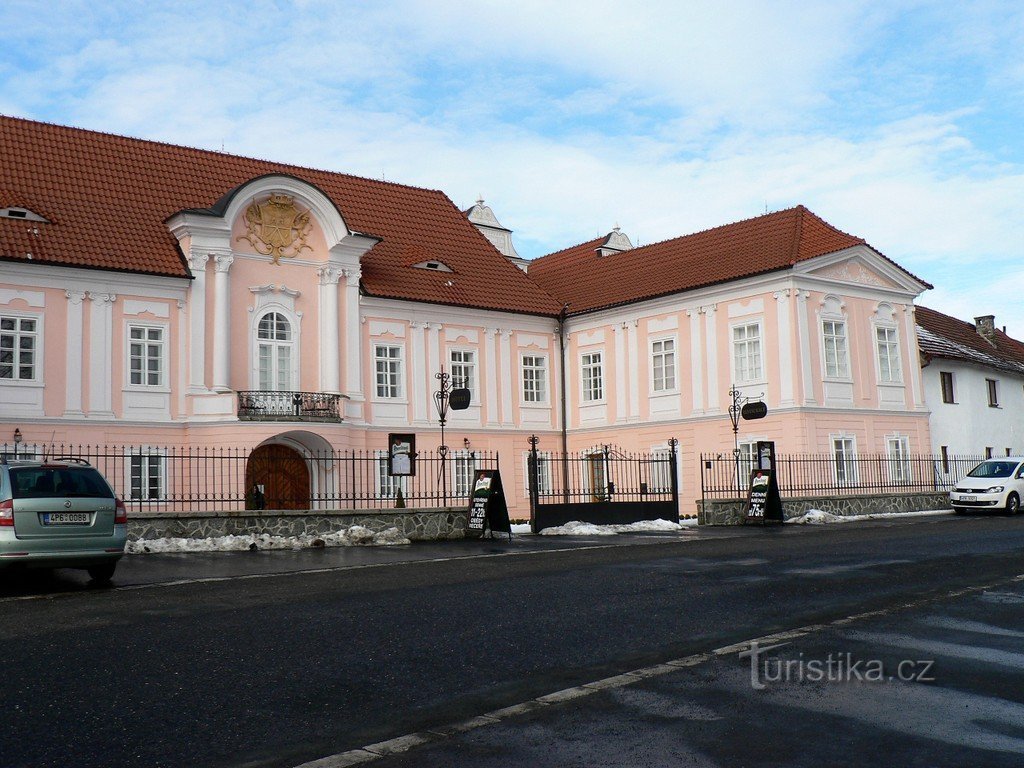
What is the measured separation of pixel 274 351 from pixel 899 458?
2069 cm

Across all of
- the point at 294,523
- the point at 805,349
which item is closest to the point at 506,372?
the point at 805,349

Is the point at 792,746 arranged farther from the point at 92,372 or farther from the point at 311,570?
the point at 92,372

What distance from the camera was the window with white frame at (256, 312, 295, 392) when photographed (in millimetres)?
33219

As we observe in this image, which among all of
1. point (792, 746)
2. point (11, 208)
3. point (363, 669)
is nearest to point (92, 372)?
point (11, 208)

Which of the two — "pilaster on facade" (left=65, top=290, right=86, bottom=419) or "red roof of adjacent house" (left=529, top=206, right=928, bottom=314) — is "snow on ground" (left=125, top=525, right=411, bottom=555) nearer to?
"pilaster on facade" (left=65, top=290, right=86, bottom=419)

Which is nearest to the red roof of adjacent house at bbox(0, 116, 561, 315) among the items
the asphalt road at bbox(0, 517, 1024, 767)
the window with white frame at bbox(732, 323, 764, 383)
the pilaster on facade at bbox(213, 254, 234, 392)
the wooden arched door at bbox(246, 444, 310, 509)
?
the pilaster on facade at bbox(213, 254, 234, 392)

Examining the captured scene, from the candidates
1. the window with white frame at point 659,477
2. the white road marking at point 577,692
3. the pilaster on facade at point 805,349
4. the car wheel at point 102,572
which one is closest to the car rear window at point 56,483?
the car wheel at point 102,572

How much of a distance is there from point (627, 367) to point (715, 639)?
100ft

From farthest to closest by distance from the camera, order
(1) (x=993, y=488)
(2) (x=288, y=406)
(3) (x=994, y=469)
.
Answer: (2) (x=288, y=406)
(3) (x=994, y=469)
(1) (x=993, y=488)

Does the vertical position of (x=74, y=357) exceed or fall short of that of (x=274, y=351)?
it falls short

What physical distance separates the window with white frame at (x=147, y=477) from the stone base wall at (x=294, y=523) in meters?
10.4

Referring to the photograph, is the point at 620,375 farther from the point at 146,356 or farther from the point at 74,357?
the point at 74,357

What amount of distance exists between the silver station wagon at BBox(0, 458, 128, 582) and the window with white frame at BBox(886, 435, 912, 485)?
26.9m

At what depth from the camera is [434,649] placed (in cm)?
845
